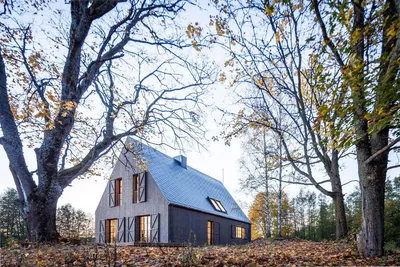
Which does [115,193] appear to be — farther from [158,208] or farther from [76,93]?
[76,93]

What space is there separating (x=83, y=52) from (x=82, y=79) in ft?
3.15

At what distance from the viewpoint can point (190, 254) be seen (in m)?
3.60

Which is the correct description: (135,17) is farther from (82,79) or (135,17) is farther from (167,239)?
(167,239)

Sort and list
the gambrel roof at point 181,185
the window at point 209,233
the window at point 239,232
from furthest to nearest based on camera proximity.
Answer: the window at point 239,232 < the window at point 209,233 < the gambrel roof at point 181,185

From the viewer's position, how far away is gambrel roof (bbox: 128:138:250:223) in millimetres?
14678

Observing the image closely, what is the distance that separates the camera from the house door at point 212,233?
16.7 meters

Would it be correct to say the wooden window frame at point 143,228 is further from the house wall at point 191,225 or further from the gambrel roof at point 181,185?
the gambrel roof at point 181,185

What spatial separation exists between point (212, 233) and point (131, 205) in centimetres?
581

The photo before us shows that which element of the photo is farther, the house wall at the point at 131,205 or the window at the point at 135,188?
the window at the point at 135,188

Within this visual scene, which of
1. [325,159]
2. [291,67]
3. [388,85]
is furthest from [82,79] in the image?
[325,159]

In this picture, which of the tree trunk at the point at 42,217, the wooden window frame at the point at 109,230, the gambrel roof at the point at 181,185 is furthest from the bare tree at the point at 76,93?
the wooden window frame at the point at 109,230

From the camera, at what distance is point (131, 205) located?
605 inches

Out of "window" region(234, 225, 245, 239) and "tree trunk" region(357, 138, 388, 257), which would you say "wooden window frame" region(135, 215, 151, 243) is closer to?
"window" region(234, 225, 245, 239)

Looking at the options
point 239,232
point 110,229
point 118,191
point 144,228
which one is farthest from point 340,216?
point 110,229
